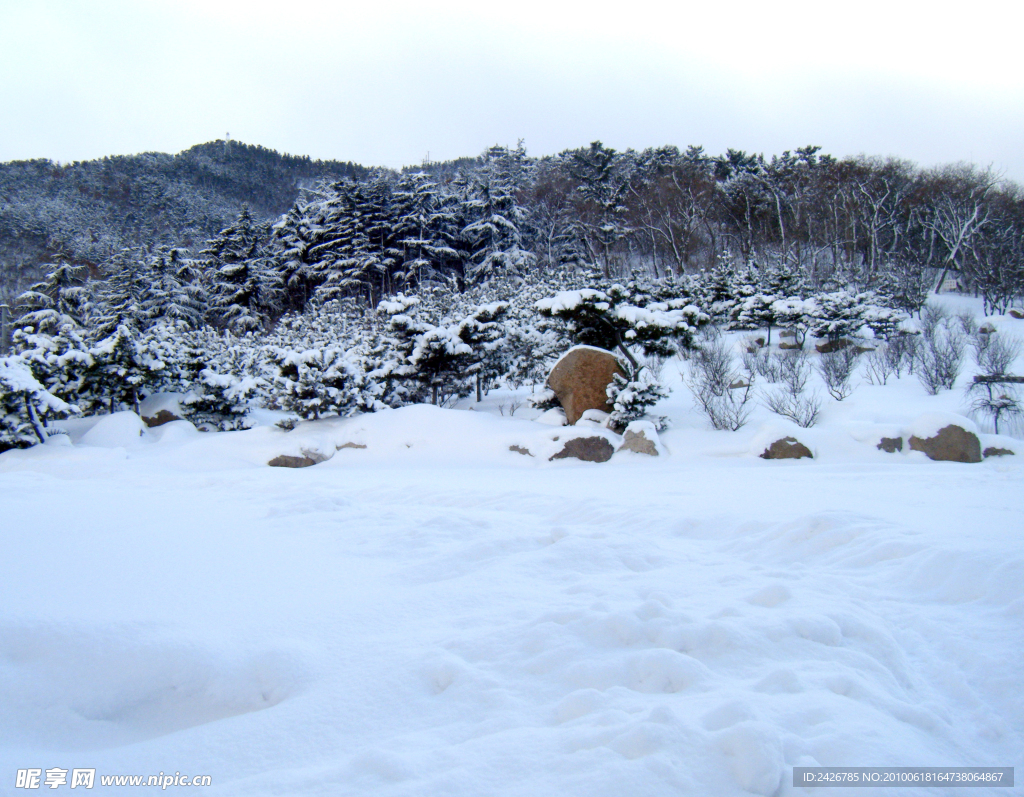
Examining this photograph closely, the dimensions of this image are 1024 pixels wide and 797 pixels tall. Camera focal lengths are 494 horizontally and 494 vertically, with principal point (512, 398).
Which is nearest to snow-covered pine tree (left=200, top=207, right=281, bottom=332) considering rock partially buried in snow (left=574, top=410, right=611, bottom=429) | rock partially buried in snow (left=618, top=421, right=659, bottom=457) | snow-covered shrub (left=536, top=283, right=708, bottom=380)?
snow-covered shrub (left=536, top=283, right=708, bottom=380)

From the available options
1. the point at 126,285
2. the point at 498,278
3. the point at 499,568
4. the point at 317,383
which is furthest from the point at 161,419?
the point at 498,278

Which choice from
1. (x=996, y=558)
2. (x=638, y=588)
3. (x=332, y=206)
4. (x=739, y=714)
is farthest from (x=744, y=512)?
(x=332, y=206)

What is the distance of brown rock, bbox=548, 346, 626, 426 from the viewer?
10258 millimetres

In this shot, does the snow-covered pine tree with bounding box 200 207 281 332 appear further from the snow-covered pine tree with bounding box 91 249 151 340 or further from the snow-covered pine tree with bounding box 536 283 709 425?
the snow-covered pine tree with bounding box 536 283 709 425

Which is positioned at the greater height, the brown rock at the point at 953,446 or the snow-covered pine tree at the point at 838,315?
the snow-covered pine tree at the point at 838,315

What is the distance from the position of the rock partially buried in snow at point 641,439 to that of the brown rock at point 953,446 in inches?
163

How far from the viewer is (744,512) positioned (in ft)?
17.0

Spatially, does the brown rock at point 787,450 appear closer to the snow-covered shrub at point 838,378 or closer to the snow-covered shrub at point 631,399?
the snow-covered shrub at point 631,399

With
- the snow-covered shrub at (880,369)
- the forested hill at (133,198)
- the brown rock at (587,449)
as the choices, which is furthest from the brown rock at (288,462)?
the forested hill at (133,198)

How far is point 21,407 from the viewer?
9148 mm

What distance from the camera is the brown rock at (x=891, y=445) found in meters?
8.06

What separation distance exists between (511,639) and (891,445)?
8.25 m

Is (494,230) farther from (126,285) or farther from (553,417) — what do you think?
(553,417)

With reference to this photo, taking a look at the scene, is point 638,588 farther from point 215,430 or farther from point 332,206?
point 332,206
